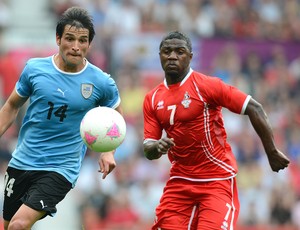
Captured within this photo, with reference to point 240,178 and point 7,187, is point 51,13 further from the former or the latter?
point 7,187

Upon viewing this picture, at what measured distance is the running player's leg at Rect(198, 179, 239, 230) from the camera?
29.6ft

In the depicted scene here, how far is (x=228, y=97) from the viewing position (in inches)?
350

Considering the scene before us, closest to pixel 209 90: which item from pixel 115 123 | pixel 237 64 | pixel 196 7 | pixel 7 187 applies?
pixel 115 123

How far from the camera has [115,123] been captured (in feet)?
29.2

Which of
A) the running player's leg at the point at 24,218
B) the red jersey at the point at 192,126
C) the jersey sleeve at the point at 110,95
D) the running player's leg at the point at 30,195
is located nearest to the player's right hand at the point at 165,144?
the red jersey at the point at 192,126

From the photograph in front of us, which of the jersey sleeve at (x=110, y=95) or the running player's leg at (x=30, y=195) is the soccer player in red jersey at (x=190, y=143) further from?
the running player's leg at (x=30, y=195)

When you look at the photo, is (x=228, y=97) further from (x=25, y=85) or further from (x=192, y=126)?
(x=25, y=85)

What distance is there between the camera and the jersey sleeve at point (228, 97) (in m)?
8.82

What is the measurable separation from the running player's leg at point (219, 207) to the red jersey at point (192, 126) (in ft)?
0.33

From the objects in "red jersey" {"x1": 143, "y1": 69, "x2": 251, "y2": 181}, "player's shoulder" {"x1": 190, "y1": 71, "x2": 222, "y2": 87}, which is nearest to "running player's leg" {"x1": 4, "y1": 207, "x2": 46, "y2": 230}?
"red jersey" {"x1": 143, "y1": 69, "x2": 251, "y2": 181}

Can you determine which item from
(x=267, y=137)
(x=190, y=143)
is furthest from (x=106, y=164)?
(x=267, y=137)

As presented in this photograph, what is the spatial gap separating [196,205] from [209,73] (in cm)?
871

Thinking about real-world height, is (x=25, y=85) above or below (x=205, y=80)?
below

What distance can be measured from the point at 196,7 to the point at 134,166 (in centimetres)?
469
